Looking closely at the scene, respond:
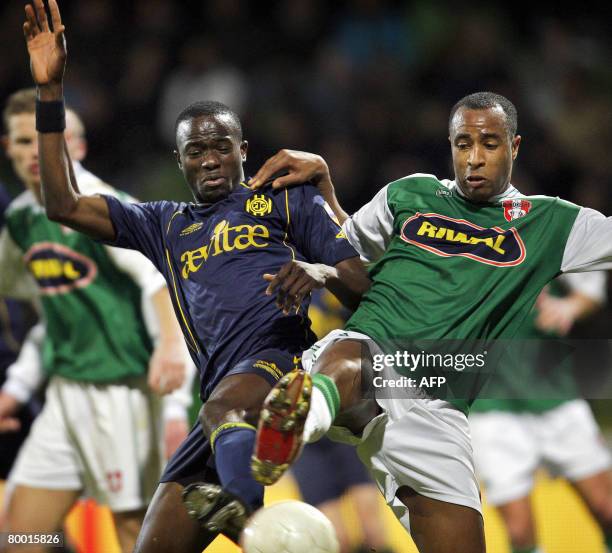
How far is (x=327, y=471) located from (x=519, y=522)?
3.31 feet

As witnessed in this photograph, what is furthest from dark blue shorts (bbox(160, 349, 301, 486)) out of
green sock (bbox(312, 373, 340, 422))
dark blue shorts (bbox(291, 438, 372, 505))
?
dark blue shorts (bbox(291, 438, 372, 505))

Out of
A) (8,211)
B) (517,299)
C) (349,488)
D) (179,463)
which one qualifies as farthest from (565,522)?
(8,211)

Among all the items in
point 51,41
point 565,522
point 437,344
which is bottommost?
point 565,522

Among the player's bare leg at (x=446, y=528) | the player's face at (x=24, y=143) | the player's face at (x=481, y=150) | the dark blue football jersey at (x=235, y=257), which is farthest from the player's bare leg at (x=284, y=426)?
the player's face at (x=24, y=143)

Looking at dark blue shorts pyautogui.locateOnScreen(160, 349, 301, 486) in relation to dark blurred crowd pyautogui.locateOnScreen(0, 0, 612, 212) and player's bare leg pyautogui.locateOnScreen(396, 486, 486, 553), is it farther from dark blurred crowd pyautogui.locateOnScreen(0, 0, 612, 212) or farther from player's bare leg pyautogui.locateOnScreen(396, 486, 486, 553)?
dark blurred crowd pyautogui.locateOnScreen(0, 0, 612, 212)

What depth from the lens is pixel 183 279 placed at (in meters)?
3.39

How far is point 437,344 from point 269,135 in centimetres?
419

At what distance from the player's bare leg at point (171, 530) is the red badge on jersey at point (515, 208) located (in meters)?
1.46

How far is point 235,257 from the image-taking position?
10.9ft

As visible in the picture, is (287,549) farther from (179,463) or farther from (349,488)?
(349,488)

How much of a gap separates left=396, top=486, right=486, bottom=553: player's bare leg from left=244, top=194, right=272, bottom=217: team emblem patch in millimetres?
1100

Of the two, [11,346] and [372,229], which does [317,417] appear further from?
[11,346]

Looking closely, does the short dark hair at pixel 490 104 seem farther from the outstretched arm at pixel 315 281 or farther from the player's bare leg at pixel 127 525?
the player's bare leg at pixel 127 525

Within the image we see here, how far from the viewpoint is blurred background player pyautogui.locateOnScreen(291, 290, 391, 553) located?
4.99 m
